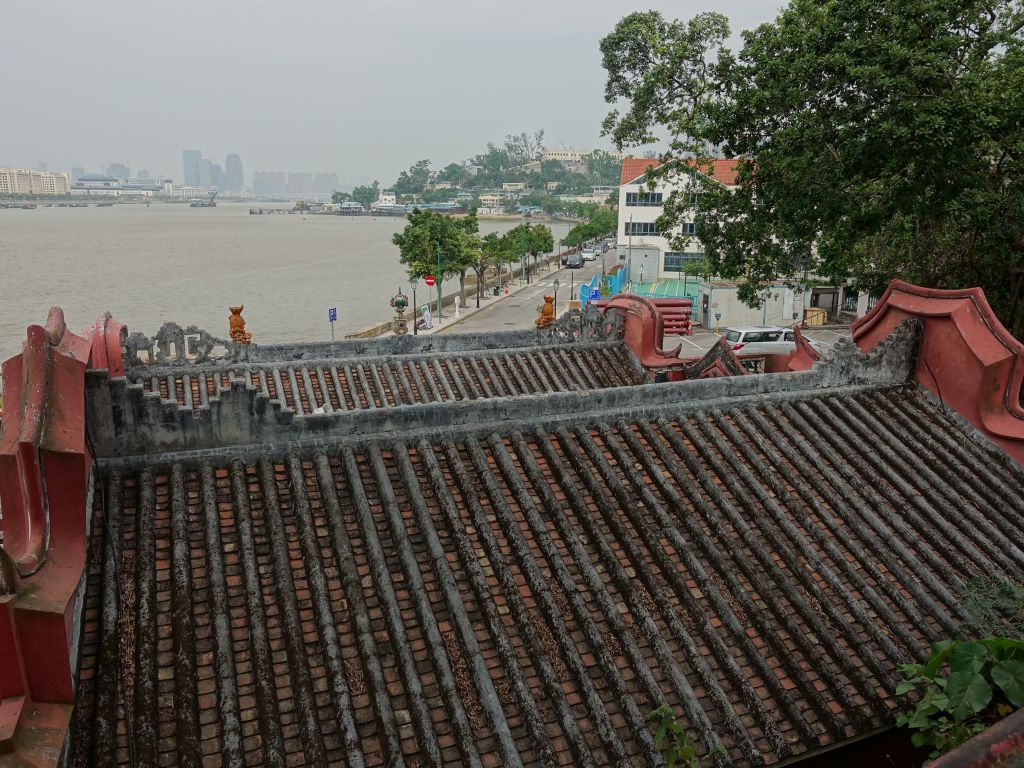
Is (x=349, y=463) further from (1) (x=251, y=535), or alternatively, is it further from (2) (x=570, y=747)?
(2) (x=570, y=747)

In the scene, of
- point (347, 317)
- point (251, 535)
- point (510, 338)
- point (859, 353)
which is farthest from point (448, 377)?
point (347, 317)

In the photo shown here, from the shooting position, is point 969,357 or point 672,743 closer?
point 672,743

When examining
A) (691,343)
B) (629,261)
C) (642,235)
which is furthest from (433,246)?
(642,235)

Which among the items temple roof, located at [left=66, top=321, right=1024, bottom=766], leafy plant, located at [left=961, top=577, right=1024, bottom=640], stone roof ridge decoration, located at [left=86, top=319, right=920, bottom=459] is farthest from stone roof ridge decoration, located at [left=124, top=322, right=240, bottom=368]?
leafy plant, located at [left=961, top=577, right=1024, bottom=640]

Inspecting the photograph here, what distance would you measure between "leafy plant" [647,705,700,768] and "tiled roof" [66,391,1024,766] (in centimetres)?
12

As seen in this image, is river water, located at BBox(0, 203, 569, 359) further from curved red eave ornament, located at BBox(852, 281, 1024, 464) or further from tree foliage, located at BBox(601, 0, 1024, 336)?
curved red eave ornament, located at BBox(852, 281, 1024, 464)

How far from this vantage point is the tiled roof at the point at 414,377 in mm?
15594

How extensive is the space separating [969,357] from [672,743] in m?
7.34

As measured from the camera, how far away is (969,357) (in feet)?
33.5

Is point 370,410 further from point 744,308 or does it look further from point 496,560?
point 744,308

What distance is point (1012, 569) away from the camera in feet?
26.4

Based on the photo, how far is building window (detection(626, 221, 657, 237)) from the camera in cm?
6644

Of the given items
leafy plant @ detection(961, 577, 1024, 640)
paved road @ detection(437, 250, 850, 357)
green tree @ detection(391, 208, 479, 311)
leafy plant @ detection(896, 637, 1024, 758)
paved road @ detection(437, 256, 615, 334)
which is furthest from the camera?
green tree @ detection(391, 208, 479, 311)

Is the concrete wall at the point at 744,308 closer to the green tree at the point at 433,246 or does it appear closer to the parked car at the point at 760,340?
the parked car at the point at 760,340
